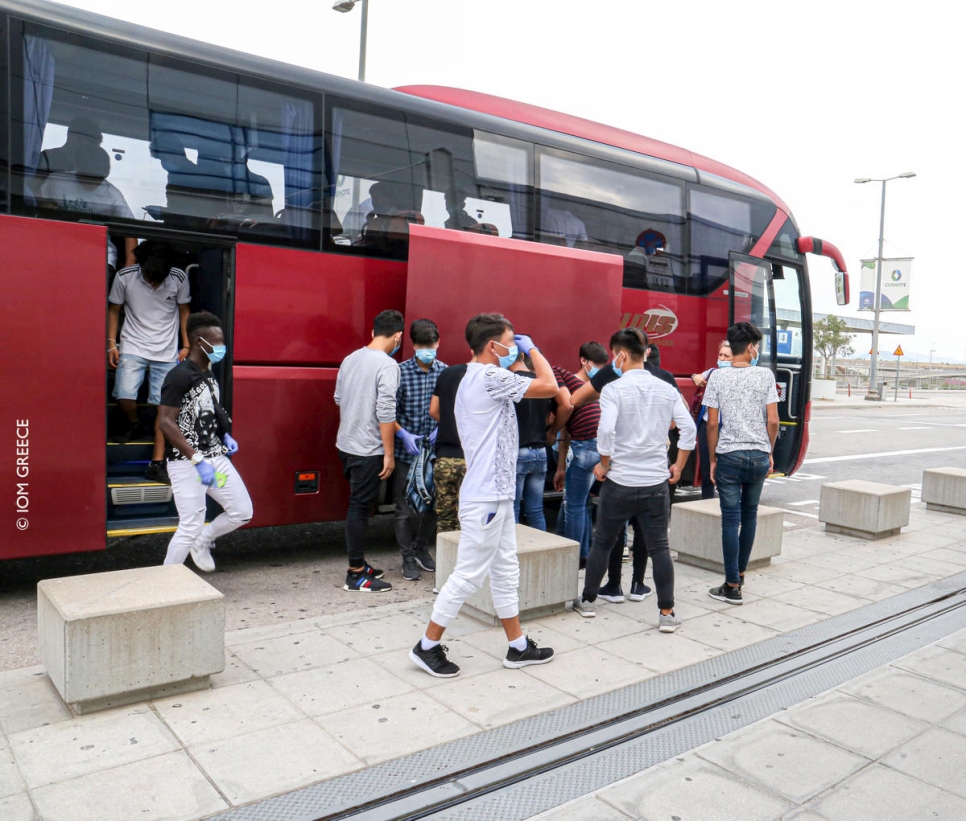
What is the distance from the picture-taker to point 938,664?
491cm

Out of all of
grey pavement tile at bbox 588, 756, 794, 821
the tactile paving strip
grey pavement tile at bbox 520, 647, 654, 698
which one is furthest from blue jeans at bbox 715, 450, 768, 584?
grey pavement tile at bbox 588, 756, 794, 821

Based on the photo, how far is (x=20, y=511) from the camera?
5293 millimetres

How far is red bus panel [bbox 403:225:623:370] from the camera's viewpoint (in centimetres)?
673

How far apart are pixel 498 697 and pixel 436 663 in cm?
39

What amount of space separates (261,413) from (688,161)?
5533 mm

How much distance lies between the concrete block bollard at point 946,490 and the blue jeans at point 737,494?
18.2ft

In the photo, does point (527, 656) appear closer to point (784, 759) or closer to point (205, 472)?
point (784, 759)

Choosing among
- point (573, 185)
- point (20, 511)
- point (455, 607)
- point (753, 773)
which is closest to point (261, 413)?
point (20, 511)

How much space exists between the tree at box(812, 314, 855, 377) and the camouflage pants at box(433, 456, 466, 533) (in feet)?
165

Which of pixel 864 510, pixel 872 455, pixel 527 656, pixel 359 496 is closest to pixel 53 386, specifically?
pixel 359 496

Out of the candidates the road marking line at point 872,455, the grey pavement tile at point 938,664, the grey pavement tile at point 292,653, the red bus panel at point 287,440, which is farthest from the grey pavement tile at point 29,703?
the road marking line at point 872,455

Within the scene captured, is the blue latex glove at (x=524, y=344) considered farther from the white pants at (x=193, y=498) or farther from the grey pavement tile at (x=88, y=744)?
the grey pavement tile at (x=88, y=744)

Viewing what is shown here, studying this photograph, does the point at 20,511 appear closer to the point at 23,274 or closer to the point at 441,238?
the point at 23,274

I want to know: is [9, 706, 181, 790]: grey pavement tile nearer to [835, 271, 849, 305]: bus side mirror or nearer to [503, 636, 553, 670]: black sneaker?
[503, 636, 553, 670]: black sneaker
